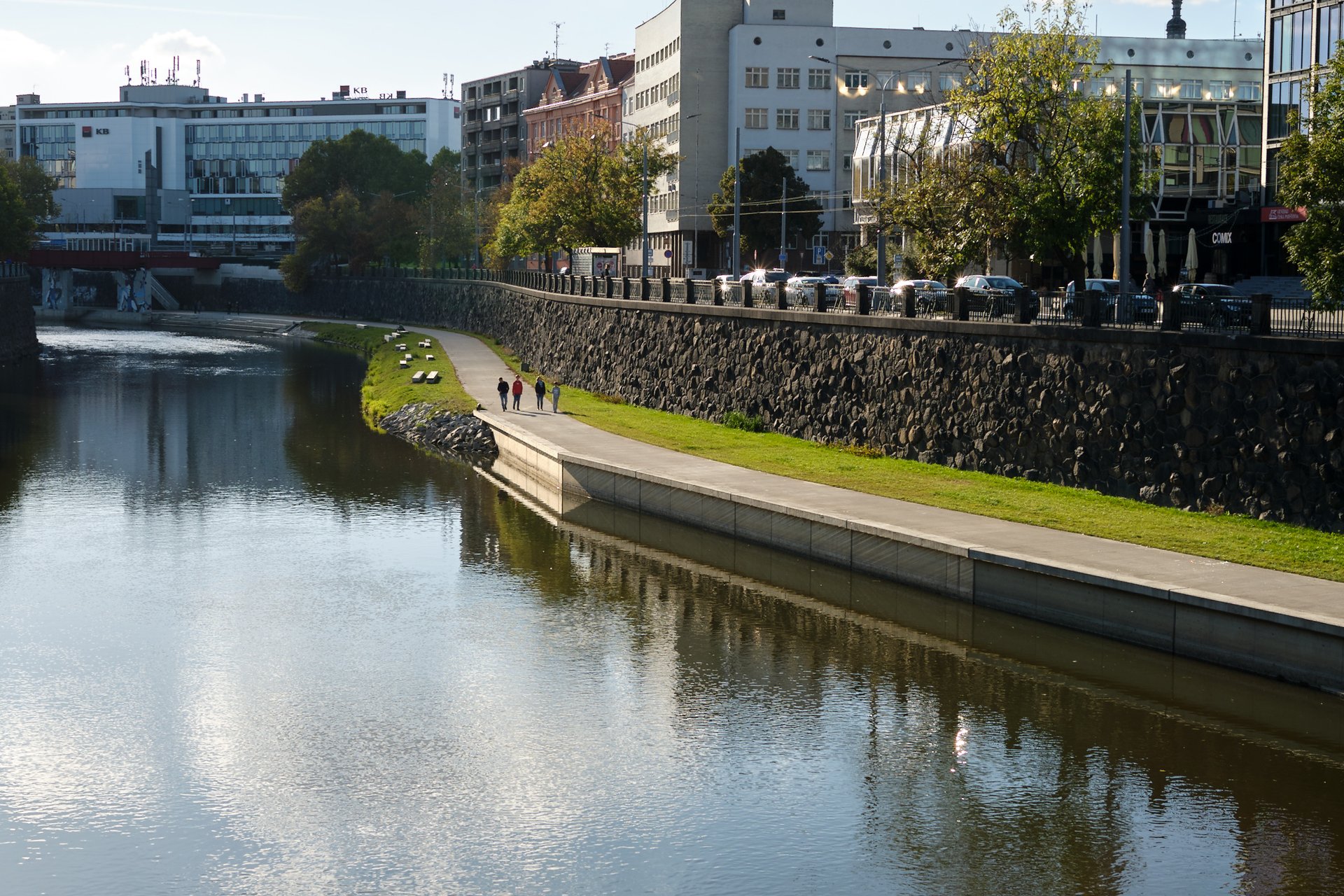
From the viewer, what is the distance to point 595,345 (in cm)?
6956

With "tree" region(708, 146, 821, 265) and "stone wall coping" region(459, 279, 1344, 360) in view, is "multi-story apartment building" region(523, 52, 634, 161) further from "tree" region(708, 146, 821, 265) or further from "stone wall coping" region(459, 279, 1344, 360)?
"stone wall coping" region(459, 279, 1344, 360)

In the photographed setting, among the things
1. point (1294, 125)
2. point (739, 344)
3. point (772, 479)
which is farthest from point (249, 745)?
point (739, 344)

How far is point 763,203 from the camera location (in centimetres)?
10212

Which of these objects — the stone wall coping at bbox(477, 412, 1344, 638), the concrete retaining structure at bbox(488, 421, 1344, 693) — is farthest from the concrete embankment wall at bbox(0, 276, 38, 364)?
the stone wall coping at bbox(477, 412, 1344, 638)

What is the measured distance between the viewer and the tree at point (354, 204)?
481ft

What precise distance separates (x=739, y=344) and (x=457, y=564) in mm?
20270

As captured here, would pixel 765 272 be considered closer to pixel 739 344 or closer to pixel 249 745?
pixel 739 344

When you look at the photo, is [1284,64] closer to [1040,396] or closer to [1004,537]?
[1040,396]

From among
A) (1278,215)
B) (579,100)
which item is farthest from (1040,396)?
(579,100)

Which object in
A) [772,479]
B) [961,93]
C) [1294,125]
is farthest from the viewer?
[961,93]

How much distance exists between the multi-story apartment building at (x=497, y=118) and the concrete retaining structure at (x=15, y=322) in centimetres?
6183

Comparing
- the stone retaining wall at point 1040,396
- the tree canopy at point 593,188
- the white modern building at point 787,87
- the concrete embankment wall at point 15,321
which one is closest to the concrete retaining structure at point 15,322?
the concrete embankment wall at point 15,321

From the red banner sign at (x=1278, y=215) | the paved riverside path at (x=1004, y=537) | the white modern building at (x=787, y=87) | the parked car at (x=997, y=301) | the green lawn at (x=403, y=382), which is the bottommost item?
the paved riverside path at (x=1004, y=537)

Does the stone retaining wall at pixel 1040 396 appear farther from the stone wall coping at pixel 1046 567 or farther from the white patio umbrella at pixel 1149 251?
the white patio umbrella at pixel 1149 251
